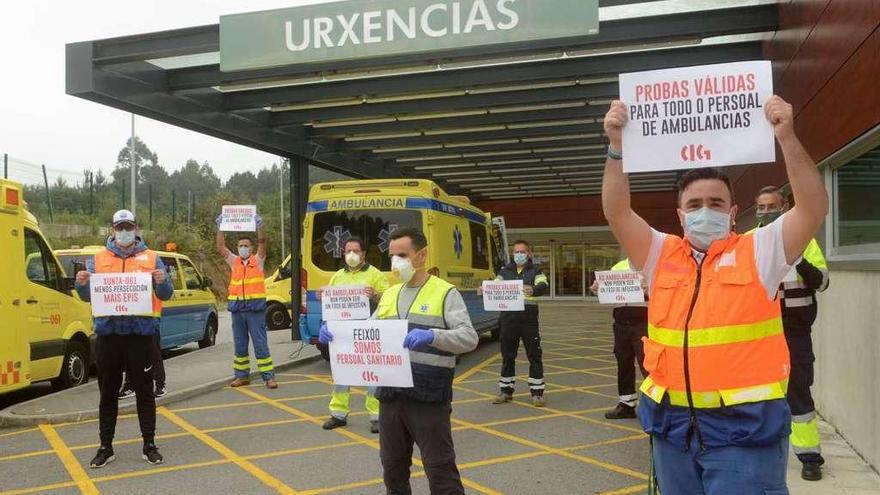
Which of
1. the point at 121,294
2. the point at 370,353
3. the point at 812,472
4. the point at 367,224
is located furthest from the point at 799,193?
the point at 367,224

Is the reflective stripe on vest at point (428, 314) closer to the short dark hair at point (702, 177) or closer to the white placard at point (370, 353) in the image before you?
the white placard at point (370, 353)

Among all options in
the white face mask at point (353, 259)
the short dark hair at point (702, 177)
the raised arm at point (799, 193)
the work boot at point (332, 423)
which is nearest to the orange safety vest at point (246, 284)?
the white face mask at point (353, 259)

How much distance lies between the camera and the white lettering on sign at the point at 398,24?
27.7ft

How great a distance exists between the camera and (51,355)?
8812 mm

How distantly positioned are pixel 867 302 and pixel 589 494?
2.68 meters

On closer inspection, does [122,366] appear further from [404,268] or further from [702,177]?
[702,177]

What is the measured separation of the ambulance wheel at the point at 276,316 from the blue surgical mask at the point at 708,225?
16.8m

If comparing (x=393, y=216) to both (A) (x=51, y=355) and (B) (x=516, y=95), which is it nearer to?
(B) (x=516, y=95)

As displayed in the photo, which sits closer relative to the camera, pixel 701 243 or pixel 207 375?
pixel 701 243

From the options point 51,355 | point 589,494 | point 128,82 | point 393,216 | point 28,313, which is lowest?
point 589,494

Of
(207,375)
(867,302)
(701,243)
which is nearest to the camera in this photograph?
(701,243)

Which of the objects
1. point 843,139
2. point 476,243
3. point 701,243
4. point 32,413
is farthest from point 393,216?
point 701,243

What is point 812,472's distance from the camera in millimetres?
5145

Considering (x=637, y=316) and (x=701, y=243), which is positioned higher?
(x=701, y=243)
